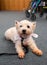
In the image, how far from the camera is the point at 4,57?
5.35 feet

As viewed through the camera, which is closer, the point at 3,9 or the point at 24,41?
the point at 24,41

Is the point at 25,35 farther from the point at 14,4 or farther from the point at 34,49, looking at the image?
the point at 14,4

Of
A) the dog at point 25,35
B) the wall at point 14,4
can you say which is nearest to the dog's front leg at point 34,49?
the dog at point 25,35

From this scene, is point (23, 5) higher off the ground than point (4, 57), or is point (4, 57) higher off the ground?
point (4, 57)

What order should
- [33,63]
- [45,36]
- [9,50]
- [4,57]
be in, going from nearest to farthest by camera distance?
[33,63]
[4,57]
[9,50]
[45,36]

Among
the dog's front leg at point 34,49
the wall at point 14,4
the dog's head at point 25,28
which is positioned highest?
the dog's head at point 25,28

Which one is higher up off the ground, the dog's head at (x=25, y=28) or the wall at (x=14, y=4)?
the dog's head at (x=25, y=28)

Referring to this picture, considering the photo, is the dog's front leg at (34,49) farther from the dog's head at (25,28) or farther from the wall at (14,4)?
the wall at (14,4)

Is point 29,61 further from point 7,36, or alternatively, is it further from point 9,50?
point 7,36

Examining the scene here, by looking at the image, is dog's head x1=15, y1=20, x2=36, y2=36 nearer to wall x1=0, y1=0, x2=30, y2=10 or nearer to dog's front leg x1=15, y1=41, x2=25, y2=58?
dog's front leg x1=15, y1=41, x2=25, y2=58

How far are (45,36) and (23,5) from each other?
3336 millimetres

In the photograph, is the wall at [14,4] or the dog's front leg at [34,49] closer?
the dog's front leg at [34,49]

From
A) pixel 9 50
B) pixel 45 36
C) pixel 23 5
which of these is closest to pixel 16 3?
pixel 23 5

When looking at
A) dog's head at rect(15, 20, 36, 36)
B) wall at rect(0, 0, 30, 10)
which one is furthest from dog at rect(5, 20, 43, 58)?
wall at rect(0, 0, 30, 10)
